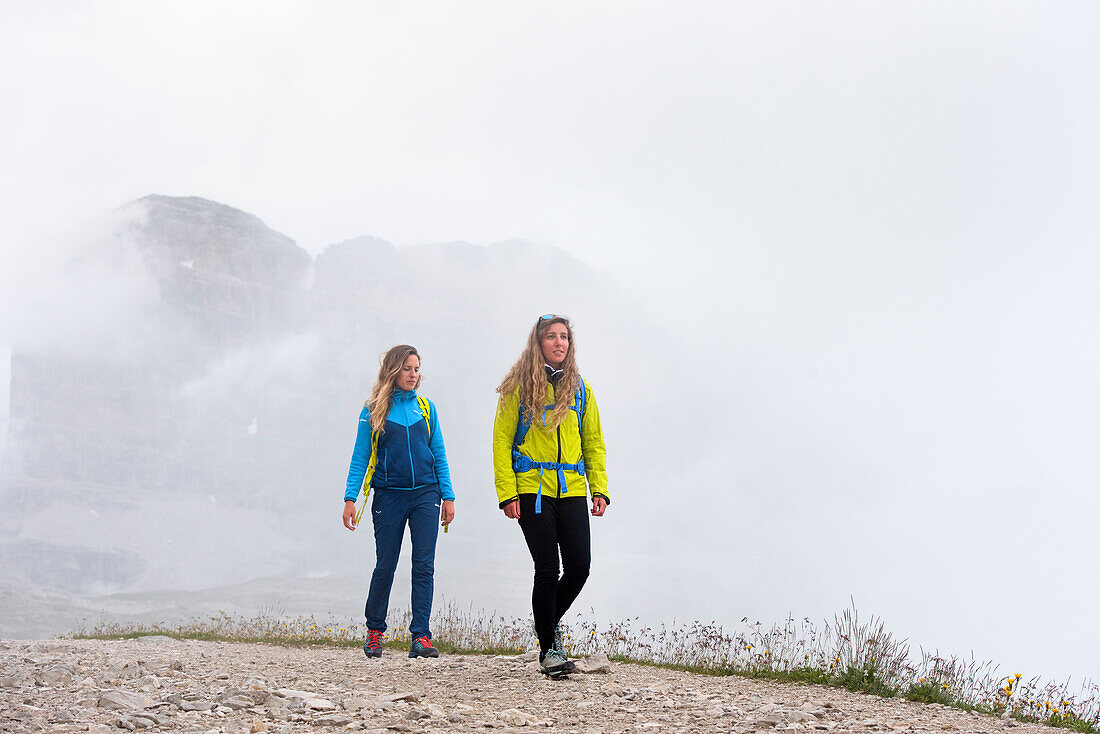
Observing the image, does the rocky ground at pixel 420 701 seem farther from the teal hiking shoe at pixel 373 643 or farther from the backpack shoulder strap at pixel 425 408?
the backpack shoulder strap at pixel 425 408

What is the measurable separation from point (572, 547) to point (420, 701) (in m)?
1.45

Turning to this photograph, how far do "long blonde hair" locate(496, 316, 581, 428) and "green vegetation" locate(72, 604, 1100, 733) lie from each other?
2732 mm

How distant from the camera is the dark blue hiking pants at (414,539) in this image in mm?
7520

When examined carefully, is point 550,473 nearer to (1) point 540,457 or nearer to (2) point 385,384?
(1) point 540,457

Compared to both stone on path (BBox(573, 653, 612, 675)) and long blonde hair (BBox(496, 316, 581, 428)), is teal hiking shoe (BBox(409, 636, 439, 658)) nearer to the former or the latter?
stone on path (BBox(573, 653, 612, 675))

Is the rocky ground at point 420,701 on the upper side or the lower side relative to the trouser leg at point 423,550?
lower

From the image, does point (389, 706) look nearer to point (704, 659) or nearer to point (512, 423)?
point (512, 423)

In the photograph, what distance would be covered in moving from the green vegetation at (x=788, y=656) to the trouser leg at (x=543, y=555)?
6.02 feet

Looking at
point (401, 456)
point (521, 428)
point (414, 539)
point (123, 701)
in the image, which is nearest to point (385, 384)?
point (401, 456)

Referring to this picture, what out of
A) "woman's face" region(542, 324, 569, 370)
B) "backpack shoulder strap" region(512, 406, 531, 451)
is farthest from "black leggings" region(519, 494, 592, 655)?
"woman's face" region(542, 324, 569, 370)

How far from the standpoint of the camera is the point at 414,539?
764cm

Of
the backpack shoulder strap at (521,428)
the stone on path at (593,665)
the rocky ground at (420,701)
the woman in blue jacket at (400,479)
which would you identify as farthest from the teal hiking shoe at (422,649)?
the backpack shoulder strap at (521,428)

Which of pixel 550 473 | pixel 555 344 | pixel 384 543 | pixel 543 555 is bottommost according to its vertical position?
pixel 543 555

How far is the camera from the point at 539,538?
5.98m
